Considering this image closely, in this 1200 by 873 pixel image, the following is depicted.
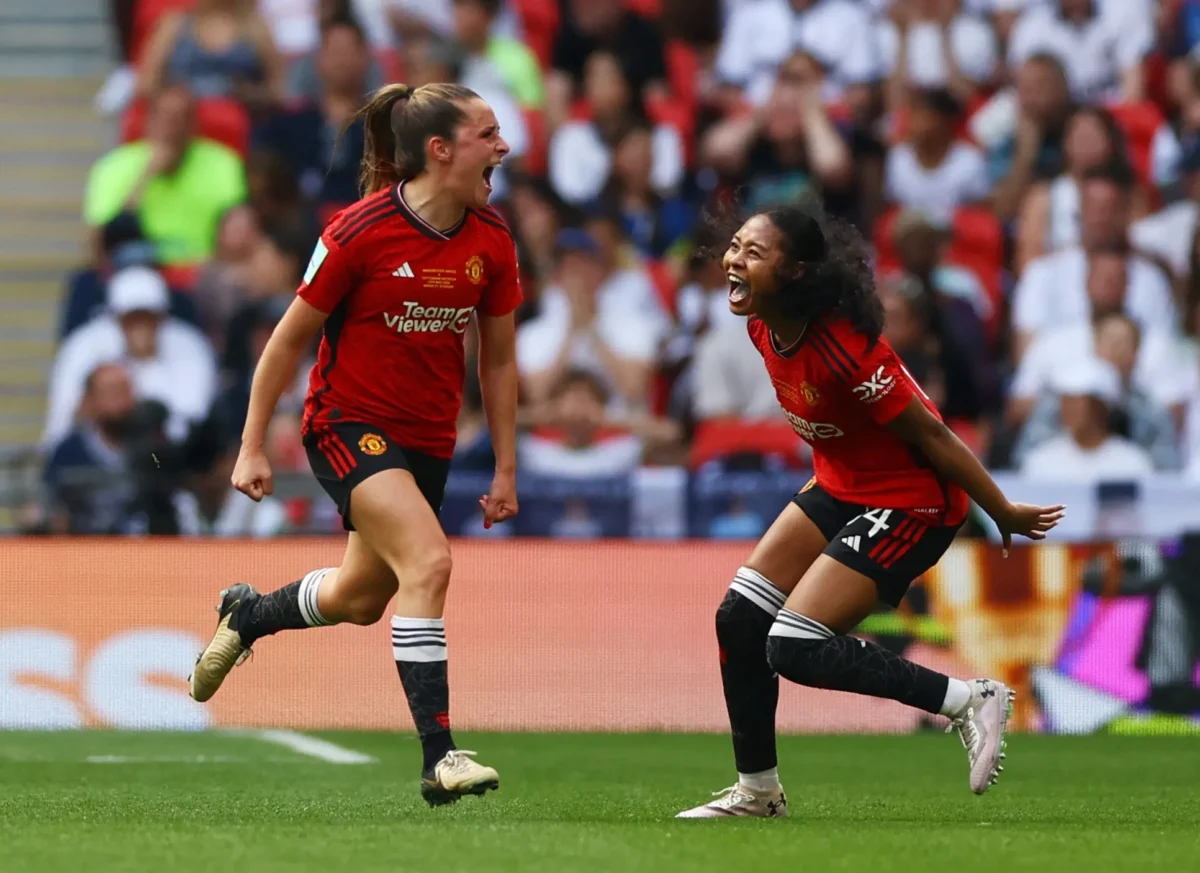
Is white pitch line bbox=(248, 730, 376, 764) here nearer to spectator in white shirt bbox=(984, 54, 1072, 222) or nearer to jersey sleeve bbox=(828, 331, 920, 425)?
jersey sleeve bbox=(828, 331, 920, 425)

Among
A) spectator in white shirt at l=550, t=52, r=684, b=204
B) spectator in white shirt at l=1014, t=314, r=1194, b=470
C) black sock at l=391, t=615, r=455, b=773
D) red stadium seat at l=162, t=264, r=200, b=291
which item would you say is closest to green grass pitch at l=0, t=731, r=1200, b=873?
black sock at l=391, t=615, r=455, b=773

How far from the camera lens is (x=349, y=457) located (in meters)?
6.45

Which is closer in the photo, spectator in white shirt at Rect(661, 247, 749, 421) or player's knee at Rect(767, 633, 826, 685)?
player's knee at Rect(767, 633, 826, 685)

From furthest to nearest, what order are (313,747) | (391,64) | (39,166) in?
(39,166), (391,64), (313,747)

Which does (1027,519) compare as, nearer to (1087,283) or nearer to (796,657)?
(796,657)

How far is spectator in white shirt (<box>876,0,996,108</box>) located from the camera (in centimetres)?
1544

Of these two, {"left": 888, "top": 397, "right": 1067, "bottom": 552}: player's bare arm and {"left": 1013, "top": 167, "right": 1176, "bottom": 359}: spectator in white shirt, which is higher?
{"left": 1013, "top": 167, "right": 1176, "bottom": 359}: spectator in white shirt

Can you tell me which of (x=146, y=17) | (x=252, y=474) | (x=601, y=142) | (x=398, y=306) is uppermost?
(x=146, y=17)

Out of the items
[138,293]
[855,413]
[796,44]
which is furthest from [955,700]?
[796,44]

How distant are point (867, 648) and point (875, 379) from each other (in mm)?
858

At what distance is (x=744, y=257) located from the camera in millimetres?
6367

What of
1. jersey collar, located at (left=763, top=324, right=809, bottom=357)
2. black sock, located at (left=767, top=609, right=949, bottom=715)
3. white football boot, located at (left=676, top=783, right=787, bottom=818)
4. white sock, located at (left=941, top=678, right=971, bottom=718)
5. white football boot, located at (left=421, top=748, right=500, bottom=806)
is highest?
jersey collar, located at (left=763, top=324, right=809, bottom=357)

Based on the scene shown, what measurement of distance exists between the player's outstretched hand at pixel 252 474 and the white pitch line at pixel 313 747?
2742 mm

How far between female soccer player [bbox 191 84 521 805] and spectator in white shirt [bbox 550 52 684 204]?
27.4ft
